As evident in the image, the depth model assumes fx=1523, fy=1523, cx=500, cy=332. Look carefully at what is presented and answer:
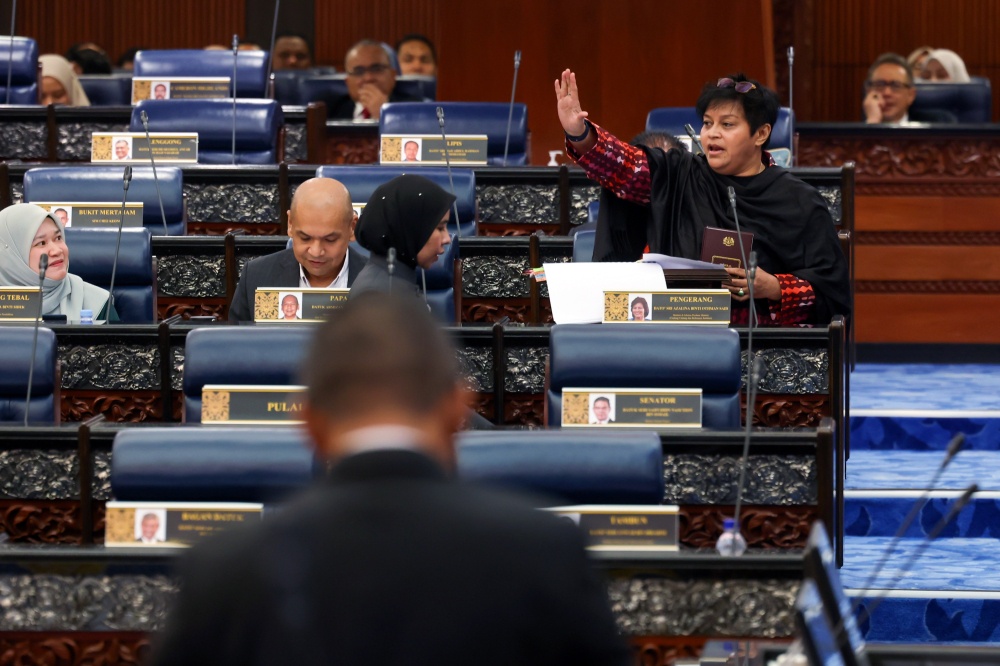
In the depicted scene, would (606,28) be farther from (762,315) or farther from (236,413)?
(236,413)

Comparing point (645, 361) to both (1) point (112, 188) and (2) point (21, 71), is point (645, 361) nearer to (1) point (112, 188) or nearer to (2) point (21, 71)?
(1) point (112, 188)

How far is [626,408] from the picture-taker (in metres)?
3.23

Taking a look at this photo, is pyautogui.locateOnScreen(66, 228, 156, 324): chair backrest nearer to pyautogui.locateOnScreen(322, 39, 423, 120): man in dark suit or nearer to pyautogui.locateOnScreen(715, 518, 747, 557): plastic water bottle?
pyautogui.locateOnScreen(715, 518, 747, 557): plastic water bottle

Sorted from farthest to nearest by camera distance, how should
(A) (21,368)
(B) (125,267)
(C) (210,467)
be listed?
(B) (125,267)
(A) (21,368)
(C) (210,467)

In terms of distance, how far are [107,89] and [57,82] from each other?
535mm

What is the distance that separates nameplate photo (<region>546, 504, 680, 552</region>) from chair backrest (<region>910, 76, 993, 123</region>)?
558 centimetres

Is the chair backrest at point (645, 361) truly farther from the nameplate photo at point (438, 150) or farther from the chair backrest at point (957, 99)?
the chair backrest at point (957, 99)

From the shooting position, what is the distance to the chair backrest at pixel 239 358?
3350mm

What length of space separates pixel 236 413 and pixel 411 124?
2.90 metres

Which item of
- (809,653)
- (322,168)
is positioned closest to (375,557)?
(809,653)

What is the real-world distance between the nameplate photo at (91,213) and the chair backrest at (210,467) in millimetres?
2354

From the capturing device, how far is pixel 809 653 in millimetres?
1687

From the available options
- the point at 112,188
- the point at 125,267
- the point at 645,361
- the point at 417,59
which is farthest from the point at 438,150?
the point at 417,59

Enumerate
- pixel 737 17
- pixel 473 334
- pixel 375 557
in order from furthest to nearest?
pixel 737 17 → pixel 473 334 → pixel 375 557
